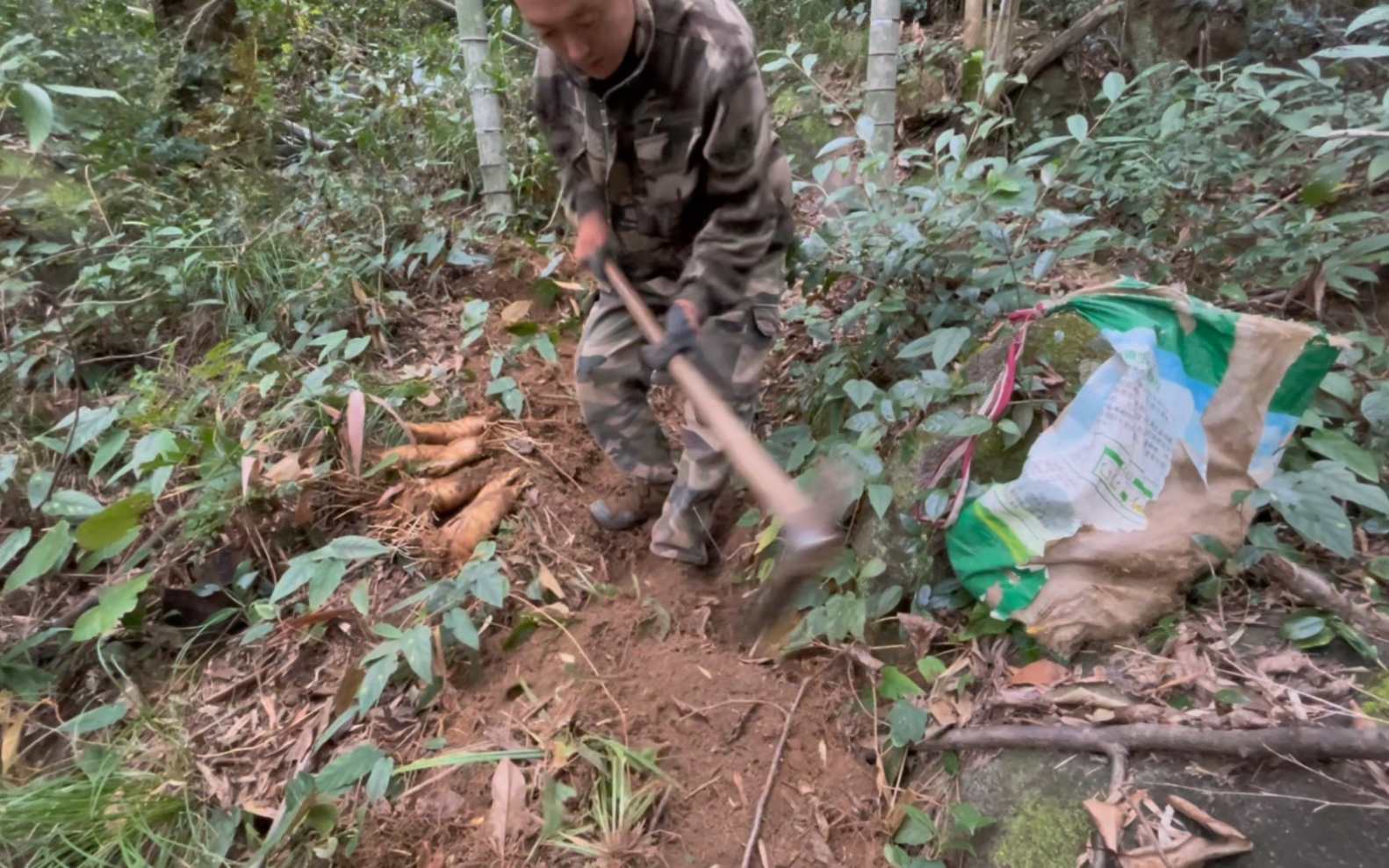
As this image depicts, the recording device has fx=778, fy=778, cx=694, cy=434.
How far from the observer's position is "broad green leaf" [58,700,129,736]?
2.04 m

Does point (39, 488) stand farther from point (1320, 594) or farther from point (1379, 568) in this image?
point (1379, 568)

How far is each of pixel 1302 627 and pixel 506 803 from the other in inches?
72.6

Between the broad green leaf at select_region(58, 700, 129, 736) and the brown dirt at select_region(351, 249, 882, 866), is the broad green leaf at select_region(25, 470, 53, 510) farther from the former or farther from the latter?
the brown dirt at select_region(351, 249, 882, 866)

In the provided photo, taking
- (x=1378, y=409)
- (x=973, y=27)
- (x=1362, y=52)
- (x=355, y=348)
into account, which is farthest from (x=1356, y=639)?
(x=973, y=27)

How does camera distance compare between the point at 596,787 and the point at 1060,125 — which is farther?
the point at 1060,125

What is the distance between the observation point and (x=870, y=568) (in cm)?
200

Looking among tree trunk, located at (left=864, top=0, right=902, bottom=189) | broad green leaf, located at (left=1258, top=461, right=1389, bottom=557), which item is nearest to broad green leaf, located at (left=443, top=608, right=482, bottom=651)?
broad green leaf, located at (left=1258, top=461, right=1389, bottom=557)

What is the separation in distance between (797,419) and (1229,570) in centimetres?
137

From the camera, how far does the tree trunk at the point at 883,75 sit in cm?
314

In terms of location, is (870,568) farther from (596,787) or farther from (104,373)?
(104,373)

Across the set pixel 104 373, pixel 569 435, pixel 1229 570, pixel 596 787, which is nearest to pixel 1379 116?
pixel 1229 570

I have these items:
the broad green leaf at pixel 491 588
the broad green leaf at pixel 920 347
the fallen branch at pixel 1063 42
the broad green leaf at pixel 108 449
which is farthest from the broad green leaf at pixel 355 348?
the fallen branch at pixel 1063 42

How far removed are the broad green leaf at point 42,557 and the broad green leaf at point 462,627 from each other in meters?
1.19

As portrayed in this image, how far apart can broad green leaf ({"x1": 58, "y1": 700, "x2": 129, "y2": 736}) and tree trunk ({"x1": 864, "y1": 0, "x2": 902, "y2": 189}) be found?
3.02m
